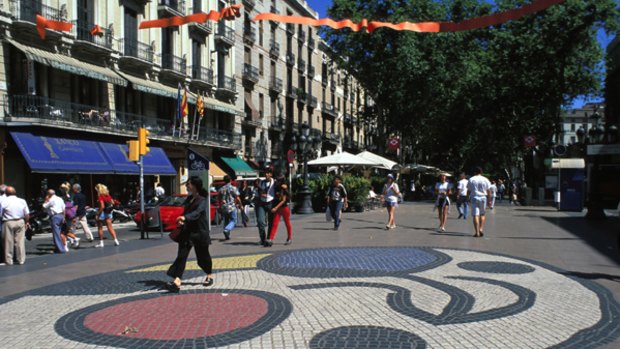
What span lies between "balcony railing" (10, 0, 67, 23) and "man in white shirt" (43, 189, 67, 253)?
11473 mm

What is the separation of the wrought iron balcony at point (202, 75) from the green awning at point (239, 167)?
16.8 feet

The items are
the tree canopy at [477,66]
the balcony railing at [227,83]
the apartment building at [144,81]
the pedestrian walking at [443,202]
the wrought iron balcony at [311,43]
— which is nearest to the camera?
the pedestrian walking at [443,202]

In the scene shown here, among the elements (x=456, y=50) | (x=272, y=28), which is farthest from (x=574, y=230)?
(x=272, y=28)

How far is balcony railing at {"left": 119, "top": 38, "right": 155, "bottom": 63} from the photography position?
25855 mm

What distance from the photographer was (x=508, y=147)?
44.6 metres

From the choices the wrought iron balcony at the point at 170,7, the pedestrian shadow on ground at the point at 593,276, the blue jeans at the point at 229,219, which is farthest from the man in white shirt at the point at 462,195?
the wrought iron balcony at the point at 170,7

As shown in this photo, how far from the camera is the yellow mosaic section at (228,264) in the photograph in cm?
900

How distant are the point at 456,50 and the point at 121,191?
81.6 feet

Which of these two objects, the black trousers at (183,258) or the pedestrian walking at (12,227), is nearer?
the black trousers at (183,258)

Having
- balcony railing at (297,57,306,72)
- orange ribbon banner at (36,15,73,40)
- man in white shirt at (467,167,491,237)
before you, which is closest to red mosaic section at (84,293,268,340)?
orange ribbon banner at (36,15,73,40)

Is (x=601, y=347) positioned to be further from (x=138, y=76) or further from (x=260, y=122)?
(x=260, y=122)

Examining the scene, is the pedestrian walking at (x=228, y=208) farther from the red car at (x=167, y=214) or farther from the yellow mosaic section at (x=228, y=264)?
the yellow mosaic section at (x=228, y=264)

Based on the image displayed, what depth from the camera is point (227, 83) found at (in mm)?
35938

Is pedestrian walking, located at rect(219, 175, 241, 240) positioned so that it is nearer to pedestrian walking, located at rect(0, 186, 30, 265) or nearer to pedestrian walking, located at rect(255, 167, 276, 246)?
pedestrian walking, located at rect(255, 167, 276, 246)
